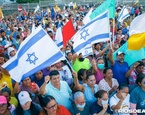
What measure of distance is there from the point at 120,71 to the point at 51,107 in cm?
223

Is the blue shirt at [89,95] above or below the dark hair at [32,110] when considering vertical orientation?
below

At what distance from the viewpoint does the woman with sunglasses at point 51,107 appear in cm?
385

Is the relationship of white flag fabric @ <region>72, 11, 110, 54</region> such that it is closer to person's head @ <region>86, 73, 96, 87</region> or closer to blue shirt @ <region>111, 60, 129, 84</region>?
blue shirt @ <region>111, 60, 129, 84</region>

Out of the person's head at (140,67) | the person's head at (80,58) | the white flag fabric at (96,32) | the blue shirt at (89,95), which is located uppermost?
the white flag fabric at (96,32)

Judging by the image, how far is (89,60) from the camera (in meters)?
6.15

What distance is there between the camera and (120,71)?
18.3ft

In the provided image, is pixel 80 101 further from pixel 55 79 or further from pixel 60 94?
pixel 55 79

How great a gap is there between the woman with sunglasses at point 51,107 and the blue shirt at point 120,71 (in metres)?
1.91

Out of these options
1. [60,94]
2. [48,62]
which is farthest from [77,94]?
[48,62]

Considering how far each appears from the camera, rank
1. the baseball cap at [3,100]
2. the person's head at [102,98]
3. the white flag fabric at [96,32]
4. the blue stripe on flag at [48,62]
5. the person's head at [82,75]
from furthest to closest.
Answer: the white flag fabric at [96,32]
the person's head at [82,75]
the person's head at [102,98]
the blue stripe on flag at [48,62]
the baseball cap at [3,100]

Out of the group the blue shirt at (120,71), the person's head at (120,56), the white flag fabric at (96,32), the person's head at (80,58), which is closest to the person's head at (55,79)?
the white flag fabric at (96,32)

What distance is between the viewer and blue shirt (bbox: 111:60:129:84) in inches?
218

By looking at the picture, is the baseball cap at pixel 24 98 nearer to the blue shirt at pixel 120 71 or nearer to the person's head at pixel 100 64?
the person's head at pixel 100 64

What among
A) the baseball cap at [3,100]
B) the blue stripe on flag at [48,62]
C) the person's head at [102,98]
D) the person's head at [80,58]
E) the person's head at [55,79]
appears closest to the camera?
the baseball cap at [3,100]
